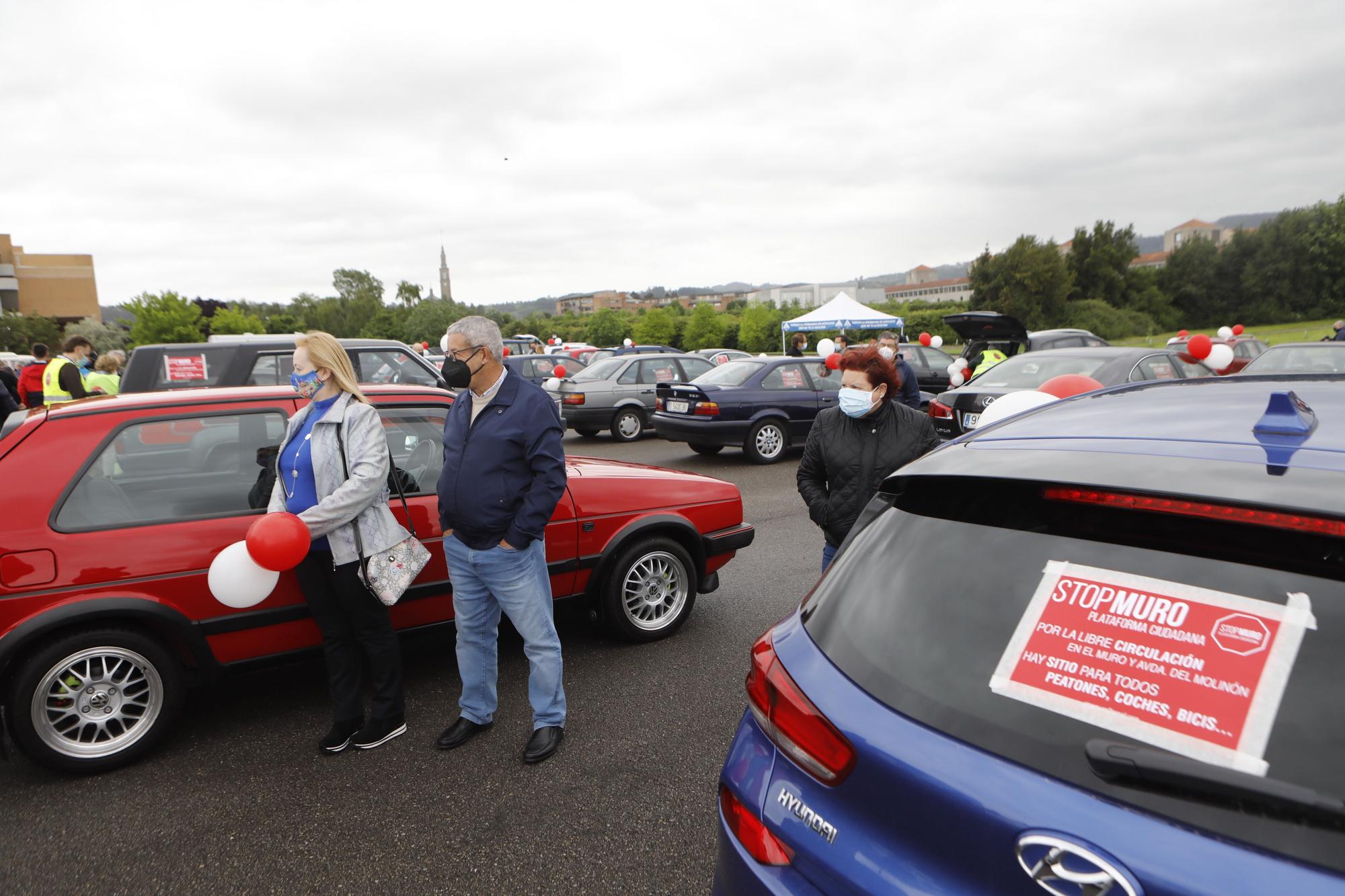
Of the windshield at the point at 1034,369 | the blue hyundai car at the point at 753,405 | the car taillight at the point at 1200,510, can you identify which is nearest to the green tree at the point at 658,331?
the blue hyundai car at the point at 753,405

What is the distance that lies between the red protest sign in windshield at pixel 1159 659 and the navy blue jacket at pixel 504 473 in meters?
2.15

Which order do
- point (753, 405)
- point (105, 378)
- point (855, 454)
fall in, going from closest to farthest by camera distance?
point (855, 454)
point (105, 378)
point (753, 405)

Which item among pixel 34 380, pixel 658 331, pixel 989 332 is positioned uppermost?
pixel 658 331

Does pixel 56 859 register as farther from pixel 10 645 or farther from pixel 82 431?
pixel 82 431

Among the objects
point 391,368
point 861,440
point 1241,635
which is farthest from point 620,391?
point 1241,635

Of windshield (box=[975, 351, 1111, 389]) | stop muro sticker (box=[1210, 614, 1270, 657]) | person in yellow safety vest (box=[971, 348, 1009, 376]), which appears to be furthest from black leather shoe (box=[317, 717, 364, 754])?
person in yellow safety vest (box=[971, 348, 1009, 376])

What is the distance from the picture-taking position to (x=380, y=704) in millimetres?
3420

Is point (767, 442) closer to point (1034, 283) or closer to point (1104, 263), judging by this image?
point (1034, 283)

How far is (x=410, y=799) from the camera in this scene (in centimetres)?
301

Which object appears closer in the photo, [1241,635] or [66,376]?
[1241,635]

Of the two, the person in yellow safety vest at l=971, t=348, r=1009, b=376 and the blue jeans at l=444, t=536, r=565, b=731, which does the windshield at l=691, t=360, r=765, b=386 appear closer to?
the person in yellow safety vest at l=971, t=348, r=1009, b=376

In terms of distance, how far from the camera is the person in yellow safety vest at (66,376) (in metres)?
9.47

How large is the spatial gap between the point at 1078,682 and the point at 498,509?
233 centimetres

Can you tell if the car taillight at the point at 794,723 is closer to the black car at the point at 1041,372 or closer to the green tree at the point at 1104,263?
the black car at the point at 1041,372
